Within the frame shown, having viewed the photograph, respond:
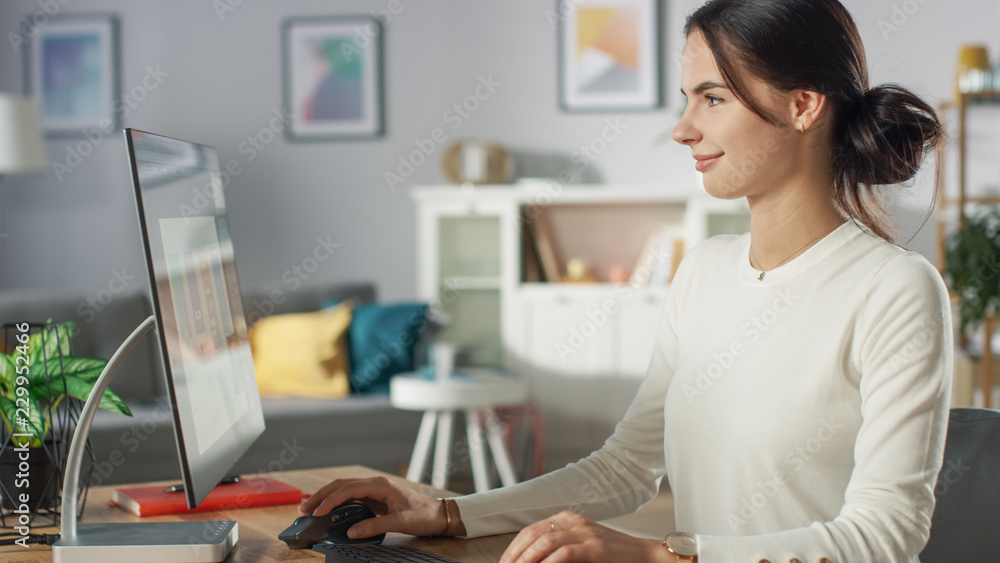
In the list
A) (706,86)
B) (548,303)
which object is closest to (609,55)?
(548,303)

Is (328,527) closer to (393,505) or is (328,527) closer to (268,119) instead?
(393,505)

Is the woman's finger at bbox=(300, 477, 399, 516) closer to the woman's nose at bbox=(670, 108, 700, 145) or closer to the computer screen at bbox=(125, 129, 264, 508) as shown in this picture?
the computer screen at bbox=(125, 129, 264, 508)

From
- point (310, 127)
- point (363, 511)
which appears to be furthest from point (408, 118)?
point (363, 511)

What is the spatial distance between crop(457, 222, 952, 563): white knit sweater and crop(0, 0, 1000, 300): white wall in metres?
3.25

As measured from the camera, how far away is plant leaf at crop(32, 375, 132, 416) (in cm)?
106

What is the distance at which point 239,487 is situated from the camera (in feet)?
4.06

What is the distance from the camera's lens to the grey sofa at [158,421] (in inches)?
122

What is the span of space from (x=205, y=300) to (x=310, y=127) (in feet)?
11.8

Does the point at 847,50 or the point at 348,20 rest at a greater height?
the point at 348,20

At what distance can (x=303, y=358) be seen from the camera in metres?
3.50

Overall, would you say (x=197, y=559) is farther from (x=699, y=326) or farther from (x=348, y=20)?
(x=348, y=20)

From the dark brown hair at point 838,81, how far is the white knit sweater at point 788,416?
70 millimetres

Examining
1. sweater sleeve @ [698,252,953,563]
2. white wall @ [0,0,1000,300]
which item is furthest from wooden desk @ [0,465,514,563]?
white wall @ [0,0,1000,300]

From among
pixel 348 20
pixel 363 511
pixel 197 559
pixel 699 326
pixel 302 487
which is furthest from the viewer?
pixel 348 20
